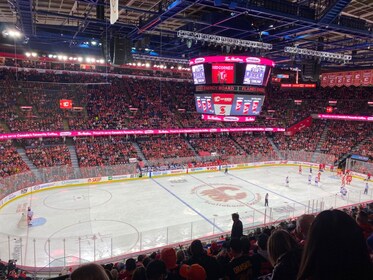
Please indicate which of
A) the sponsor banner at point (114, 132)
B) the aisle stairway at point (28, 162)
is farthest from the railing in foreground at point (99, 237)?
the sponsor banner at point (114, 132)

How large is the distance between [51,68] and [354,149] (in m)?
40.9

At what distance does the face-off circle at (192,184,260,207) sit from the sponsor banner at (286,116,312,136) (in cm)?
2229

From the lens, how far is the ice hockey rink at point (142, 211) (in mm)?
13430

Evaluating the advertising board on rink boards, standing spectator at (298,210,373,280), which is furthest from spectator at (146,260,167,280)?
the advertising board on rink boards

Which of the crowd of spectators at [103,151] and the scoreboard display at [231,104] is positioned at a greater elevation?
the scoreboard display at [231,104]

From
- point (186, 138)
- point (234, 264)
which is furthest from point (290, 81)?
point (234, 264)

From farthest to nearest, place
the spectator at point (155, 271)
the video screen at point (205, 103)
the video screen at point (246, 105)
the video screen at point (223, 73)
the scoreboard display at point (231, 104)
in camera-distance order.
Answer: the video screen at point (205, 103) < the video screen at point (246, 105) < the scoreboard display at point (231, 104) < the video screen at point (223, 73) < the spectator at point (155, 271)

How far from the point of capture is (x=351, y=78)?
108 ft

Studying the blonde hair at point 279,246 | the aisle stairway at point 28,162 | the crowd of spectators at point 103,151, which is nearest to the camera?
the blonde hair at point 279,246

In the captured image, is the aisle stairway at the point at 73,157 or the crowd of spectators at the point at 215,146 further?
the crowd of spectators at the point at 215,146

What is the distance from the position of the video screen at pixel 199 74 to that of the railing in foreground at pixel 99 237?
914 cm

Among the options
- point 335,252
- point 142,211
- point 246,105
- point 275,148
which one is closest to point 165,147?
point 142,211

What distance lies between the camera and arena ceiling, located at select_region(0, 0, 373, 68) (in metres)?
13.7

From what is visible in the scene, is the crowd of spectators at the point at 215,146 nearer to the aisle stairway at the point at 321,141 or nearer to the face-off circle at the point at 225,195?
the aisle stairway at the point at 321,141
